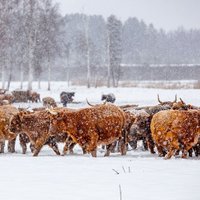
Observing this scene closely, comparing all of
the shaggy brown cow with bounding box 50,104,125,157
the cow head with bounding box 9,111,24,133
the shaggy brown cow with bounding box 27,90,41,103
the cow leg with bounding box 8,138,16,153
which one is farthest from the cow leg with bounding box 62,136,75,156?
the shaggy brown cow with bounding box 27,90,41,103

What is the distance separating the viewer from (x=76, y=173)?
863cm

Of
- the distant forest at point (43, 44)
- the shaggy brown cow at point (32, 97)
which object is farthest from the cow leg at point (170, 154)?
the distant forest at point (43, 44)

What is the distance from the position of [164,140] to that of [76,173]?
3.83 metres

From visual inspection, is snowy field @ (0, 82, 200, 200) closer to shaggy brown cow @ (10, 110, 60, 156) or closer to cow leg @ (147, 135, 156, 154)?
shaggy brown cow @ (10, 110, 60, 156)

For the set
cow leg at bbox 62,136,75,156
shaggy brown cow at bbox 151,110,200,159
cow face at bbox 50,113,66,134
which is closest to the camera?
shaggy brown cow at bbox 151,110,200,159

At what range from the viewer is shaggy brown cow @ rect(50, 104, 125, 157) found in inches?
493

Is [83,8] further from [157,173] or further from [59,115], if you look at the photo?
[157,173]

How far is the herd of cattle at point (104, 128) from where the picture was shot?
11.7 meters

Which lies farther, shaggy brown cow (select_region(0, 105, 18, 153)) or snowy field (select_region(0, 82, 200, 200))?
shaggy brown cow (select_region(0, 105, 18, 153))

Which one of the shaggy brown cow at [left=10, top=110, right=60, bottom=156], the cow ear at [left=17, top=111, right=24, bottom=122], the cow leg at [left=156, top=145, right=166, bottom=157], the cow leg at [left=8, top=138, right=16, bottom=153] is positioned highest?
the cow ear at [left=17, top=111, right=24, bottom=122]

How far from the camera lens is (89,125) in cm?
1252

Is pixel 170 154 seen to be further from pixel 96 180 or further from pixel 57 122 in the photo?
pixel 96 180

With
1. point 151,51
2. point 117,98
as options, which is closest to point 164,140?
point 117,98

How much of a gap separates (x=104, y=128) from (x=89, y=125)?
0.43 metres
